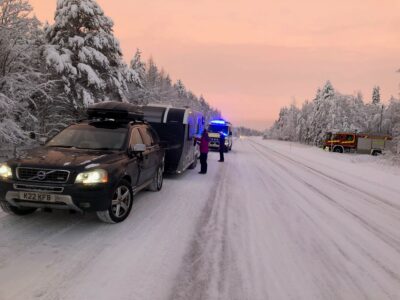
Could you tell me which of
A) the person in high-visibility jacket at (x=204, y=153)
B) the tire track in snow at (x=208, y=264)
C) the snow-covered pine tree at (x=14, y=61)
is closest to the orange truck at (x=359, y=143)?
the person in high-visibility jacket at (x=204, y=153)

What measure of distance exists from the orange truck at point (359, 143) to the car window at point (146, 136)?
131 feet

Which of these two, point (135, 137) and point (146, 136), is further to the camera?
point (146, 136)

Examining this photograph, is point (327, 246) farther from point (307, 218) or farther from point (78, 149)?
point (78, 149)

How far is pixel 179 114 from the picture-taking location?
39.7 ft

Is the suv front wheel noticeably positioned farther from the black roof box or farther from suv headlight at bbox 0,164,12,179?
the black roof box

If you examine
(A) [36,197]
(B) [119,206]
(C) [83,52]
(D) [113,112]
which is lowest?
(B) [119,206]

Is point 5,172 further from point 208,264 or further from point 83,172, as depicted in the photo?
point 208,264

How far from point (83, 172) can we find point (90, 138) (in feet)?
5.91

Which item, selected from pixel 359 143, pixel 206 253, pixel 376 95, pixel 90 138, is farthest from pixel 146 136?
pixel 376 95

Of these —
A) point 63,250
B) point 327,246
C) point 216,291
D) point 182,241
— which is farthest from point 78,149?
point 327,246

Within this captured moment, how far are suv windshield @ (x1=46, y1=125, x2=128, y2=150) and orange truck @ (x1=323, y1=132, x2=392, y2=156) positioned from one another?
41654 millimetres

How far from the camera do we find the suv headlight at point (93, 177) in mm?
5580

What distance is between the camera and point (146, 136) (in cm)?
869

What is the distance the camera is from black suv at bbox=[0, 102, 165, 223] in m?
5.54
